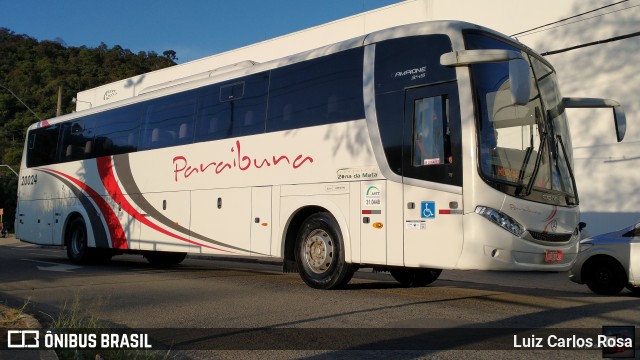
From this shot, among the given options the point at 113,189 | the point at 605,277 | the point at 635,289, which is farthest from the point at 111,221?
the point at 635,289

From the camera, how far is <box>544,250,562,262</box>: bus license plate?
7875mm

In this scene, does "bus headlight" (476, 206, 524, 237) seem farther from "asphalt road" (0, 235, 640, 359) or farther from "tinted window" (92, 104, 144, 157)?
"tinted window" (92, 104, 144, 157)

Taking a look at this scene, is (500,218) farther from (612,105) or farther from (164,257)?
(164,257)

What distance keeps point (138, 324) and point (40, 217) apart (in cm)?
1184

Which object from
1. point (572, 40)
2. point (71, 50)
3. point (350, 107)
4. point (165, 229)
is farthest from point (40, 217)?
point (71, 50)

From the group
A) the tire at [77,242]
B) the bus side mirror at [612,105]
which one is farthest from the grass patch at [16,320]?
the tire at [77,242]

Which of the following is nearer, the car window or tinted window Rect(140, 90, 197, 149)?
the car window

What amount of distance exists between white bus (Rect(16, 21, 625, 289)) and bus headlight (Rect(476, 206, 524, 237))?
14 millimetres

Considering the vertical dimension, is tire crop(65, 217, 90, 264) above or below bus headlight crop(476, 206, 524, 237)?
below

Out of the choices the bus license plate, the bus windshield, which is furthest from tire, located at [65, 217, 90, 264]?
the bus license plate

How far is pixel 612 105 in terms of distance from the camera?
10.1m

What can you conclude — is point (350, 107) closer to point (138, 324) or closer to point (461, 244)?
point (461, 244)

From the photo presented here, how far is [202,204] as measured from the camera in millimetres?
11945

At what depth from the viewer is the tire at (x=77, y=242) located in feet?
50.9
